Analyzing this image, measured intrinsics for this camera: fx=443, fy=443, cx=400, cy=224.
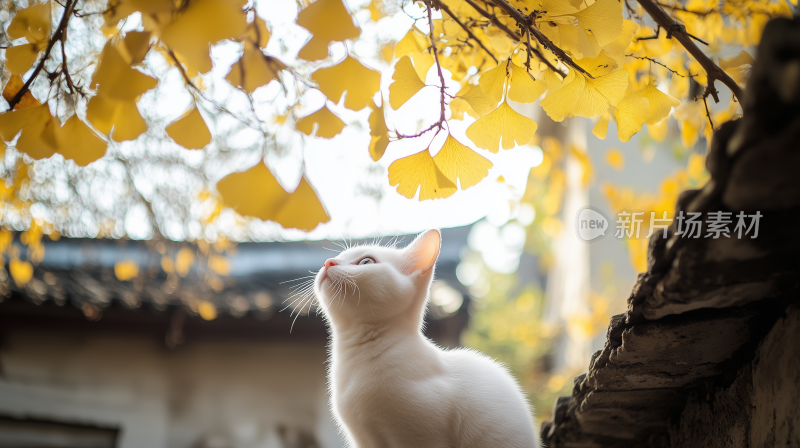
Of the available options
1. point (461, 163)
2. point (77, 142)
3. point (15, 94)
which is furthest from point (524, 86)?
point (15, 94)

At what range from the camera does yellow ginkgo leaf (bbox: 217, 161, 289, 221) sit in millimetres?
604

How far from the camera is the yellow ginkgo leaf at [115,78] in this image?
23.1 inches

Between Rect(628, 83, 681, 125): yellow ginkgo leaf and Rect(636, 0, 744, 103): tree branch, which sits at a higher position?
Rect(636, 0, 744, 103): tree branch

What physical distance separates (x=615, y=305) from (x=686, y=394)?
11.6ft

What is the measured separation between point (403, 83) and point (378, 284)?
2.01 feet

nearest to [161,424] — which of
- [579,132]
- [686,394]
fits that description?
[686,394]

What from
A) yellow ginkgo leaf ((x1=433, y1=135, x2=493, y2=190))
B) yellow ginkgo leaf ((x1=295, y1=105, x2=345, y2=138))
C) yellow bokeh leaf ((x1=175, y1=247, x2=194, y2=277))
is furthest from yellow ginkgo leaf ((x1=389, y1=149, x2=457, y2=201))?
yellow bokeh leaf ((x1=175, y1=247, x2=194, y2=277))

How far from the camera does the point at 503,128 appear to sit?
790 millimetres

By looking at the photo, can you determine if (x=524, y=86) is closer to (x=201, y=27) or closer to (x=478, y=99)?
(x=478, y=99)

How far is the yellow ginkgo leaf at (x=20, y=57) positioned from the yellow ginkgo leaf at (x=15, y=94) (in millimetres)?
43

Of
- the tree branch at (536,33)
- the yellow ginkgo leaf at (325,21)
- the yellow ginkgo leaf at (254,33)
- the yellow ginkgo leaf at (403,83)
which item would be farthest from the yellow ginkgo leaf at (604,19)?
the yellow ginkgo leaf at (254,33)

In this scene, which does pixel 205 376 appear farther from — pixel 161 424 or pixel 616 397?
pixel 616 397

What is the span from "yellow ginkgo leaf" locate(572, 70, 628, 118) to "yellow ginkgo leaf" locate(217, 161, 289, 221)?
21.2 inches

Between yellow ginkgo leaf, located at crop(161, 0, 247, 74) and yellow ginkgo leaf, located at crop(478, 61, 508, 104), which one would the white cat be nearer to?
yellow ginkgo leaf, located at crop(478, 61, 508, 104)
